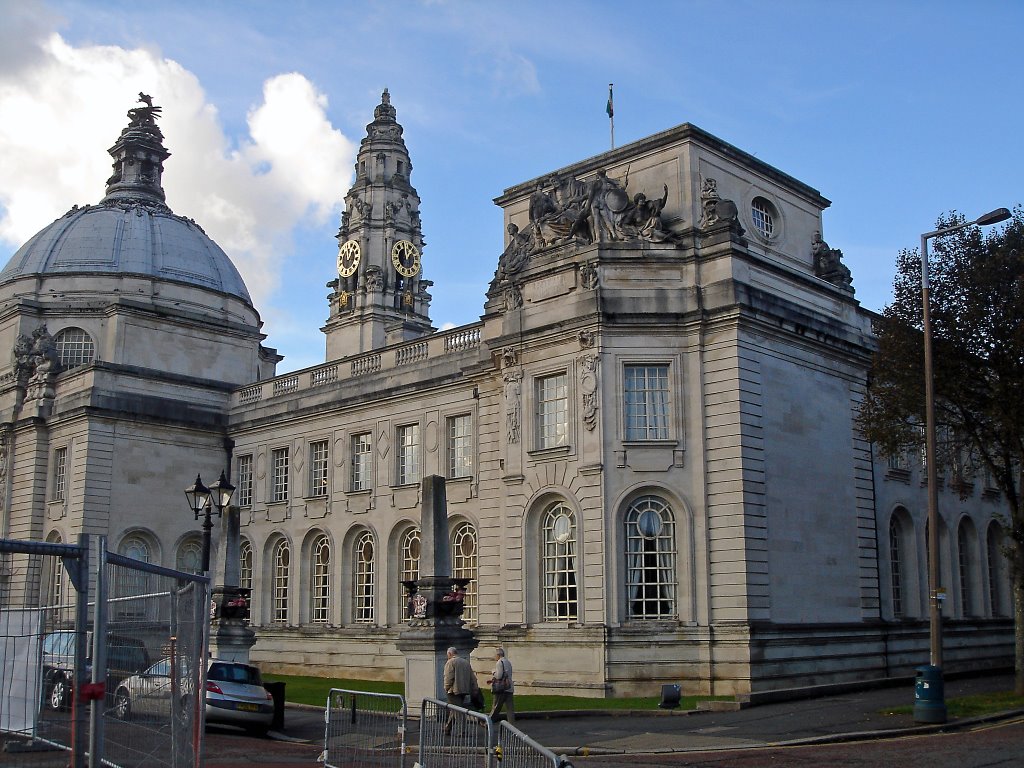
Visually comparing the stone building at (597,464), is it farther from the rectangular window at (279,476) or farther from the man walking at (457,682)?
the man walking at (457,682)

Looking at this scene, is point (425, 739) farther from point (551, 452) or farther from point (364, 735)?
point (551, 452)

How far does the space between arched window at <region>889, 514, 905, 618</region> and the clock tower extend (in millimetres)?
44495

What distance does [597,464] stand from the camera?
3025 cm

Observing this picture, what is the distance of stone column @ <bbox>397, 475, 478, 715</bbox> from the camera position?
22859 millimetres

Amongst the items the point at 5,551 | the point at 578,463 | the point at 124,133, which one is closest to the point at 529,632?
the point at 578,463

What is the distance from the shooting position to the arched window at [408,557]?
39.3 meters

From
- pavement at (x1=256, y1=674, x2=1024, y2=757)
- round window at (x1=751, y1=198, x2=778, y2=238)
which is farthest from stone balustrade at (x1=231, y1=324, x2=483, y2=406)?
pavement at (x1=256, y1=674, x2=1024, y2=757)

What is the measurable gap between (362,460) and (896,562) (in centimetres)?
1885

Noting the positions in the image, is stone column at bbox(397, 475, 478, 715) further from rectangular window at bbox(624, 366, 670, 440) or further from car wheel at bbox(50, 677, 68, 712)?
car wheel at bbox(50, 677, 68, 712)

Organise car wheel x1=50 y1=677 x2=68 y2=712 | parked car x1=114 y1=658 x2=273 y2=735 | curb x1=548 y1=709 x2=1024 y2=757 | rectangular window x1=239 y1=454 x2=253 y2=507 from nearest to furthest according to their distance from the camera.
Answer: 1. car wheel x1=50 y1=677 x2=68 y2=712
2. curb x1=548 y1=709 x2=1024 y2=757
3. parked car x1=114 y1=658 x2=273 y2=735
4. rectangular window x1=239 y1=454 x2=253 y2=507

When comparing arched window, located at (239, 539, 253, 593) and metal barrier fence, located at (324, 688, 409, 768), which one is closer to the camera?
metal barrier fence, located at (324, 688, 409, 768)

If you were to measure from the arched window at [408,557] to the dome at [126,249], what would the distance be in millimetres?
21433

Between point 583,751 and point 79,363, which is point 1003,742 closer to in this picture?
point 583,751

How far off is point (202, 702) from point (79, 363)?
43.6 meters
